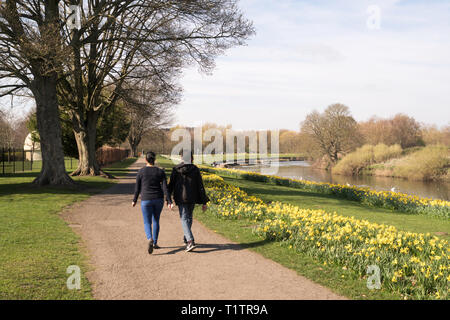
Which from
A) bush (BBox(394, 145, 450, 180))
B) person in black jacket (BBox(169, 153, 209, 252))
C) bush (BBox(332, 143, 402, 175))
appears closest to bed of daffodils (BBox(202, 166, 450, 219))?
person in black jacket (BBox(169, 153, 209, 252))

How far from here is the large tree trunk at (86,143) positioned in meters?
22.3

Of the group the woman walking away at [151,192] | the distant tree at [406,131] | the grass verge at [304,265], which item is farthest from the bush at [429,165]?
the woman walking away at [151,192]

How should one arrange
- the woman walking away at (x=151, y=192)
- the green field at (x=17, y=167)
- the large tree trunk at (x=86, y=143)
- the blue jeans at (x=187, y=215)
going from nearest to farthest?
the woman walking away at (x=151, y=192) → the blue jeans at (x=187, y=215) → the large tree trunk at (x=86, y=143) → the green field at (x=17, y=167)

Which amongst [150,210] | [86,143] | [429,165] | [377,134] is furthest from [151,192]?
[377,134]

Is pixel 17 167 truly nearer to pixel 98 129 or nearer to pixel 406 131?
pixel 98 129

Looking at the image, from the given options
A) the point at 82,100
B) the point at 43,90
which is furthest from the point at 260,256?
the point at 82,100

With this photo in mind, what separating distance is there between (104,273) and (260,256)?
270cm

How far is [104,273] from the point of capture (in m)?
5.32

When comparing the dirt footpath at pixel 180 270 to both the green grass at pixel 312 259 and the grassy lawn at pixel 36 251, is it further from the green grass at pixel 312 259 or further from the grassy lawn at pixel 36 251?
the grassy lawn at pixel 36 251

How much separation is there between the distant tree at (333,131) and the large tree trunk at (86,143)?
38.7m

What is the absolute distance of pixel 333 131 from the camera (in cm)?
5375

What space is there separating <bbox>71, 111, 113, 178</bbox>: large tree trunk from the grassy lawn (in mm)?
10294
